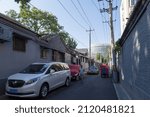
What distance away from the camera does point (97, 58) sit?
10119 centimetres

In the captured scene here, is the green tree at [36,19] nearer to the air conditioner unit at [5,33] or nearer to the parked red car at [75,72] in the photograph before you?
the parked red car at [75,72]

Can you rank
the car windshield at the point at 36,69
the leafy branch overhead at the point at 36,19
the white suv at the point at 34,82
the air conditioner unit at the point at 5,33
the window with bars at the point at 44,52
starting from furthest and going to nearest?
the leafy branch overhead at the point at 36,19 → the window with bars at the point at 44,52 → the air conditioner unit at the point at 5,33 → the car windshield at the point at 36,69 → the white suv at the point at 34,82

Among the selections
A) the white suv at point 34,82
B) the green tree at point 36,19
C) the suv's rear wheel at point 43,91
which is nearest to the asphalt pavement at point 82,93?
the suv's rear wheel at point 43,91

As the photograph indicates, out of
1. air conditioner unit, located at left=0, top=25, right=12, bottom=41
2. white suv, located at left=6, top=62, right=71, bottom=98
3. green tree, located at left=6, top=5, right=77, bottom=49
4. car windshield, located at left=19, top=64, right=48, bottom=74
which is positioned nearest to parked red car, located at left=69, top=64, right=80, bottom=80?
white suv, located at left=6, top=62, right=71, bottom=98

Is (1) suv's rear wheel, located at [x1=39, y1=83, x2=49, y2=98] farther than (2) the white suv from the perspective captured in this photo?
Yes

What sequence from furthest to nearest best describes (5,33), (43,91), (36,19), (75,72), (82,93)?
(36,19) → (75,72) → (5,33) → (82,93) → (43,91)

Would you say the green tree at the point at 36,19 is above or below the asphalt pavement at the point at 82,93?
above

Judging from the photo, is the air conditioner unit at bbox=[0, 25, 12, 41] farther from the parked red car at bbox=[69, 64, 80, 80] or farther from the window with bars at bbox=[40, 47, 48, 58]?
the parked red car at bbox=[69, 64, 80, 80]

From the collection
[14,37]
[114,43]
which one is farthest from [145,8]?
[114,43]

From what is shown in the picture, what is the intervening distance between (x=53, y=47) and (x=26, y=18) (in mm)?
16398

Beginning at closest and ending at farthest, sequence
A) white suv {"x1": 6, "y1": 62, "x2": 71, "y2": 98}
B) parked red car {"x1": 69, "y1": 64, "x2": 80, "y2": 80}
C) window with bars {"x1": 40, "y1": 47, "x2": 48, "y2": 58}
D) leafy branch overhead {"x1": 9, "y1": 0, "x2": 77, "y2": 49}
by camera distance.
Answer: white suv {"x1": 6, "y1": 62, "x2": 71, "y2": 98} < parked red car {"x1": 69, "y1": 64, "x2": 80, "y2": 80} < window with bars {"x1": 40, "y1": 47, "x2": 48, "y2": 58} < leafy branch overhead {"x1": 9, "y1": 0, "x2": 77, "y2": 49}

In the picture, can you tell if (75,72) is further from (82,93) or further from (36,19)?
(36,19)

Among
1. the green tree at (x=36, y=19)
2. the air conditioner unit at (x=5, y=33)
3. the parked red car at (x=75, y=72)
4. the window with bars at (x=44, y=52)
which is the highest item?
the green tree at (x=36, y=19)

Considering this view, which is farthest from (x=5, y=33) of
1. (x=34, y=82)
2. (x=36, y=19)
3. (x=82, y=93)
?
(x=36, y=19)
